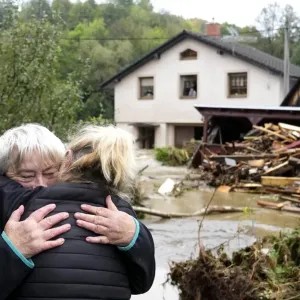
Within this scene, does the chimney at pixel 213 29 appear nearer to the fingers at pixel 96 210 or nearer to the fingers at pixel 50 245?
the fingers at pixel 96 210

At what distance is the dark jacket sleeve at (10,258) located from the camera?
6.82 feet

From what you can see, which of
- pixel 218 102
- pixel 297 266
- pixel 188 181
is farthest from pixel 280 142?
pixel 218 102

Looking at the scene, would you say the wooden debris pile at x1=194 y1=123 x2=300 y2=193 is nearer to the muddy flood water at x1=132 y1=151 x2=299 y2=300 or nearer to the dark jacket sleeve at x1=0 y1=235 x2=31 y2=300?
the muddy flood water at x1=132 y1=151 x2=299 y2=300

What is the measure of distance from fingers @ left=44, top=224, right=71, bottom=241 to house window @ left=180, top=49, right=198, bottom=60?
33.6m

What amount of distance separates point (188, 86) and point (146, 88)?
3.14 metres

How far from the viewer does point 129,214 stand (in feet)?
7.86

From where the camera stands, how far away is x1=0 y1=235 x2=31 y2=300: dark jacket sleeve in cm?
208

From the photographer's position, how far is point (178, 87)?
35531 mm

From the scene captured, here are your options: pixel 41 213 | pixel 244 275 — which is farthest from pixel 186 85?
pixel 41 213

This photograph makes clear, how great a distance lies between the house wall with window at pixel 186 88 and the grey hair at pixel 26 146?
99.1 ft

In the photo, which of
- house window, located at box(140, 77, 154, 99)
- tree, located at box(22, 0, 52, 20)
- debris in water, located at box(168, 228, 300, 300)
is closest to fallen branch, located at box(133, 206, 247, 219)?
tree, located at box(22, 0, 52, 20)

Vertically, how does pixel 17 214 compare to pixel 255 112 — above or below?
above

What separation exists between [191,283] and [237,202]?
8969 mm

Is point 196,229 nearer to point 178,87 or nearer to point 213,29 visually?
point 178,87
